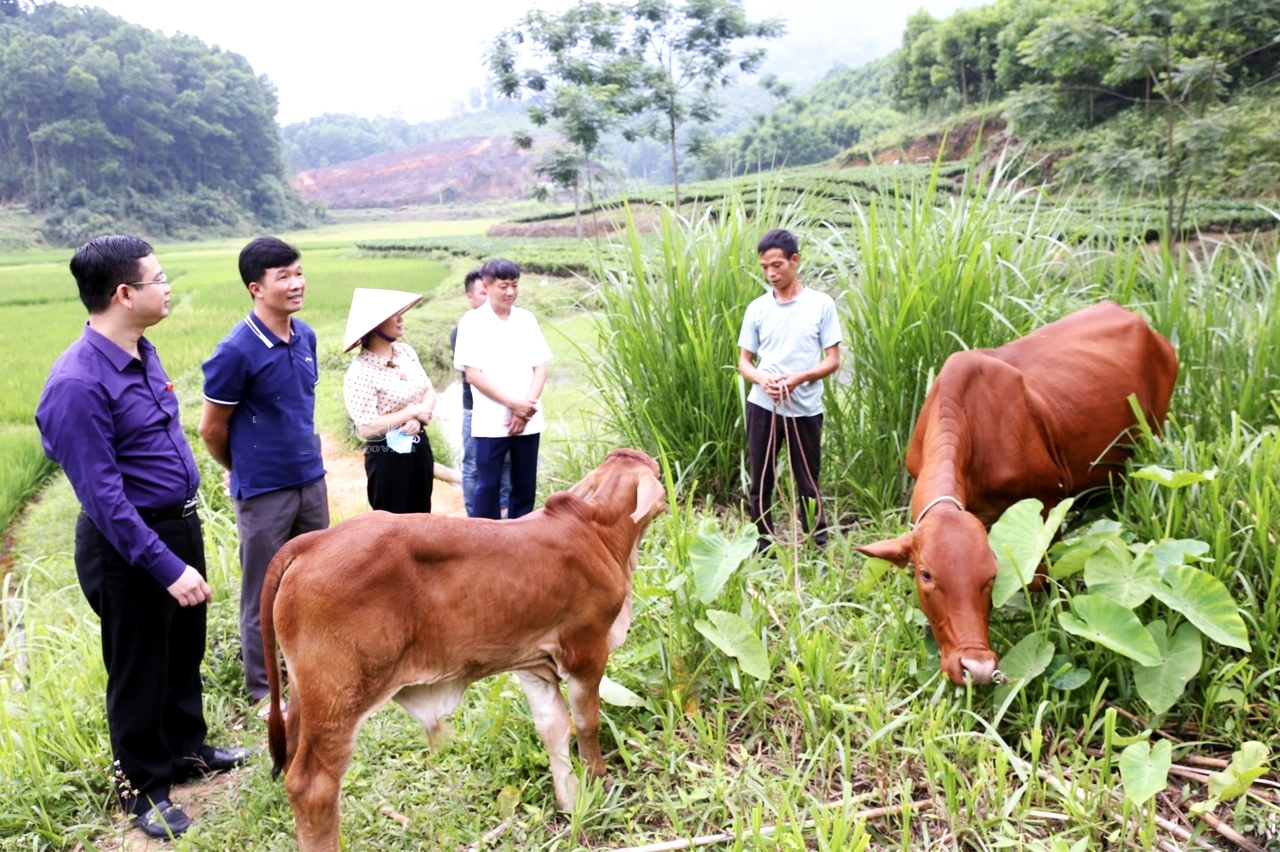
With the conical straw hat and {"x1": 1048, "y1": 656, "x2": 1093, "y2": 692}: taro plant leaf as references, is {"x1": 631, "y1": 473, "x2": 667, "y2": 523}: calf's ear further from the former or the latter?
the conical straw hat

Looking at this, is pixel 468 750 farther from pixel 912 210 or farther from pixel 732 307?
pixel 912 210

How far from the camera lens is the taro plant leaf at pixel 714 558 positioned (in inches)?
100

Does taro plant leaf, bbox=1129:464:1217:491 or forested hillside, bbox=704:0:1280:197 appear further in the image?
forested hillside, bbox=704:0:1280:197

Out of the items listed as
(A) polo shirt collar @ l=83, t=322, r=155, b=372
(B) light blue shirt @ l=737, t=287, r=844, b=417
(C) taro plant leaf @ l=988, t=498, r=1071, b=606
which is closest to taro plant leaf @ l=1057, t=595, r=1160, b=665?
(C) taro plant leaf @ l=988, t=498, r=1071, b=606

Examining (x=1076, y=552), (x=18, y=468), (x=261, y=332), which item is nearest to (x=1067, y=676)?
(x=1076, y=552)

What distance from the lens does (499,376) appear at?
13.0 feet

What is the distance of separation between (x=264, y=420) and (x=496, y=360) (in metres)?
1.29

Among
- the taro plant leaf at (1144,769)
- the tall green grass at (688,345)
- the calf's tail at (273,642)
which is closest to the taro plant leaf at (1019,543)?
the taro plant leaf at (1144,769)

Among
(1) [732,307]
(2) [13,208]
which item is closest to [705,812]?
(1) [732,307]

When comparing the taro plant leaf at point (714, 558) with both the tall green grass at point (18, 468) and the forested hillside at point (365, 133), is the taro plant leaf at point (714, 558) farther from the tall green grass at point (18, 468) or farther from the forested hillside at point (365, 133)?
the forested hillside at point (365, 133)

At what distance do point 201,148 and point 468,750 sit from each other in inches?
2015

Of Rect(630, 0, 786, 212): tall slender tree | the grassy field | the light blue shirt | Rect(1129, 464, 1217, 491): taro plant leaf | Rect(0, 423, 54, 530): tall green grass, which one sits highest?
Rect(630, 0, 786, 212): tall slender tree

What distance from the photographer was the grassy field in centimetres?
213

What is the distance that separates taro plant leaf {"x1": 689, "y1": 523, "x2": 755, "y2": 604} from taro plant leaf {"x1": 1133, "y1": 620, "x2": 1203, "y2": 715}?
3.71 feet
